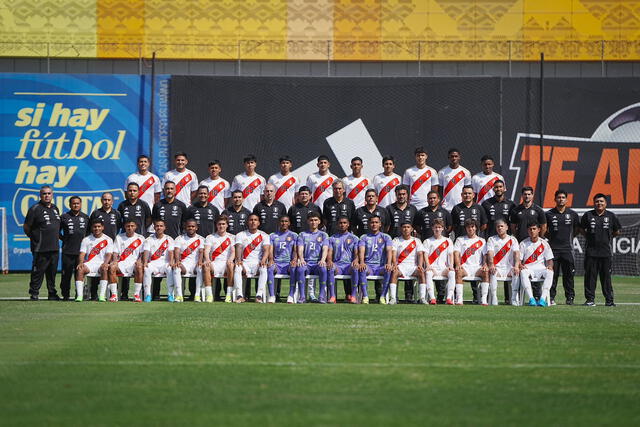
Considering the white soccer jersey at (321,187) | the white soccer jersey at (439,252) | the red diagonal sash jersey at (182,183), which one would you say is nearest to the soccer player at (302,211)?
the white soccer jersey at (321,187)

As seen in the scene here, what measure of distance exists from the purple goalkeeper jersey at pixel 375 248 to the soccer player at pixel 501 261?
1.66 m

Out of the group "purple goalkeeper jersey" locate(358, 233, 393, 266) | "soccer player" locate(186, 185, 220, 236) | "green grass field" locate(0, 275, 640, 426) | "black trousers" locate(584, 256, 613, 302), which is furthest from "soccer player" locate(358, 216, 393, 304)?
"black trousers" locate(584, 256, 613, 302)

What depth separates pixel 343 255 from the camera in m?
16.0

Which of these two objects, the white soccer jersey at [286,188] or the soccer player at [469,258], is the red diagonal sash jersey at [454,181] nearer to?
the soccer player at [469,258]

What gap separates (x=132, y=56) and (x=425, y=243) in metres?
15.9

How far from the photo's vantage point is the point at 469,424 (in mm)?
6289

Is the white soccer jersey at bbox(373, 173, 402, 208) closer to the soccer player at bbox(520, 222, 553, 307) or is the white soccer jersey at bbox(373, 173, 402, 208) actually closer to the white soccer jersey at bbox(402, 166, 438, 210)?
the white soccer jersey at bbox(402, 166, 438, 210)

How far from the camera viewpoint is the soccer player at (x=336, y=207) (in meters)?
16.6

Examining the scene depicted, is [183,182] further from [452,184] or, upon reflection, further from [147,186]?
[452,184]

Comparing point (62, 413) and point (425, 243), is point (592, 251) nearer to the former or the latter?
point (425, 243)

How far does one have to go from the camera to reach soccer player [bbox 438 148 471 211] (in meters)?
17.6

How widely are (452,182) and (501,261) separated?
7.11 ft

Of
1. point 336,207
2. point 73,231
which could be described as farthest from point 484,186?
point 73,231

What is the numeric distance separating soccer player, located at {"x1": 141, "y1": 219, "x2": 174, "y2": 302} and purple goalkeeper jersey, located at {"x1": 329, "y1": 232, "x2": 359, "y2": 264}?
2.64 metres
